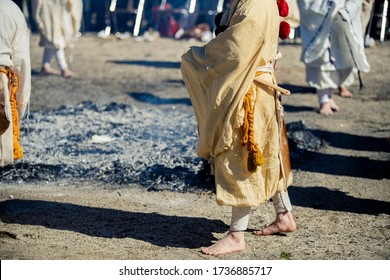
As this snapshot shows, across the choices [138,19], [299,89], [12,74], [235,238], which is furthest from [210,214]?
[138,19]

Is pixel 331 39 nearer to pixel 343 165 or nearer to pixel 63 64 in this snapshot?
pixel 343 165

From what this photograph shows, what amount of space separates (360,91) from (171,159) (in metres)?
4.57

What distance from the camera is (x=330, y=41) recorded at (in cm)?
882

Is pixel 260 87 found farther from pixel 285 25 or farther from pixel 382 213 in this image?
pixel 382 213

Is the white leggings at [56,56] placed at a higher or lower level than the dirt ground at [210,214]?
lower

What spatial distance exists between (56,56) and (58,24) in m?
0.59

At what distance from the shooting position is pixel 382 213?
18.3ft

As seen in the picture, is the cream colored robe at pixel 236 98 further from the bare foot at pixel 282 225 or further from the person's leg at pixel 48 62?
the person's leg at pixel 48 62

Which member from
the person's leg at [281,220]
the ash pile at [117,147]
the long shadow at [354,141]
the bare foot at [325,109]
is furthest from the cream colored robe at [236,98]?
the bare foot at [325,109]

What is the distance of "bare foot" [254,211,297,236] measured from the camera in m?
5.04

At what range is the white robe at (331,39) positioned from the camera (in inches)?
340

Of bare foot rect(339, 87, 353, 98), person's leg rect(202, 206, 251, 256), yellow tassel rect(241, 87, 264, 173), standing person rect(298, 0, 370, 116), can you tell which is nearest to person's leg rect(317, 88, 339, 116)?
standing person rect(298, 0, 370, 116)

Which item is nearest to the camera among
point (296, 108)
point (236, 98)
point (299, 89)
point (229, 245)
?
point (236, 98)

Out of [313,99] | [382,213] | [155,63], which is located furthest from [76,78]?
[382,213]
